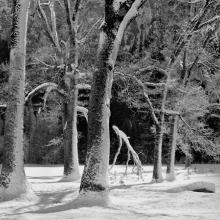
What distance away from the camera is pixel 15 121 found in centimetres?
1115

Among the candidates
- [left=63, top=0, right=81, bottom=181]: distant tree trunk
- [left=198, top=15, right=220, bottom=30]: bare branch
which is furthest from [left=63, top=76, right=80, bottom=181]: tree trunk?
[left=198, top=15, right=220, bottom=30]: bare branch

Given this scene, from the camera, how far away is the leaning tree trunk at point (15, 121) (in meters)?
10.8

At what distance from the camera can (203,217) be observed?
8625 mm

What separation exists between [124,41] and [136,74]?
8.36 metres

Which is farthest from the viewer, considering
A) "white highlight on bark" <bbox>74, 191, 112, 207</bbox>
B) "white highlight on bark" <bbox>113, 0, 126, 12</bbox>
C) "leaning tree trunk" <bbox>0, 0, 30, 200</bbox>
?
"leaning tree trunk" <bbox>0, 0, 30, 200</bbox>

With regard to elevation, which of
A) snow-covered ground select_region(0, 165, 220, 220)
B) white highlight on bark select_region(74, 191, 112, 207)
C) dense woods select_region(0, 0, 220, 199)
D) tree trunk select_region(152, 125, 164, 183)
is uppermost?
dense woods select_region(0, 0, 220, 199)

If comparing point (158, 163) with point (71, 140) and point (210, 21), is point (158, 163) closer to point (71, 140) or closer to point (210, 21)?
point (71, 140)

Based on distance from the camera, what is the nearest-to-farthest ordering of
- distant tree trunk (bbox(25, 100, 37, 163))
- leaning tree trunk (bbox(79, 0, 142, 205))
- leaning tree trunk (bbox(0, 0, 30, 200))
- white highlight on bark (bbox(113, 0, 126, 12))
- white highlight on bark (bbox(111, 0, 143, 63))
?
leaning tree trunk (bbox(79, 0, 142, 205))
white highlight on bark (bbox(113, 0, 126, 12))
white highlight on bark (bbox(111, 0, 143, 63))
leaning tree trunk (bbox(0, 0, 30, 200))
distant tree trunk (bbox(25, 100, 37, 163))

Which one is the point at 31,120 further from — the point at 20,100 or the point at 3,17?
the point at 20,100

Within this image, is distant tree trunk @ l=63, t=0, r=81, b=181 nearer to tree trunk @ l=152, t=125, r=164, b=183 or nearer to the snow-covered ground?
the snow-covered ground

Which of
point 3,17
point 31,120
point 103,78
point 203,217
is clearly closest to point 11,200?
point 103,78

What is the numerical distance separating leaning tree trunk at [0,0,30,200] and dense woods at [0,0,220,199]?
2 cm

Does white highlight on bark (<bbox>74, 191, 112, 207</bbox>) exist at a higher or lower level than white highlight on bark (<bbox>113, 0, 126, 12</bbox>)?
lower

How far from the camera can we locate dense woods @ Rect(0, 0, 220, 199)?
10336 mm
